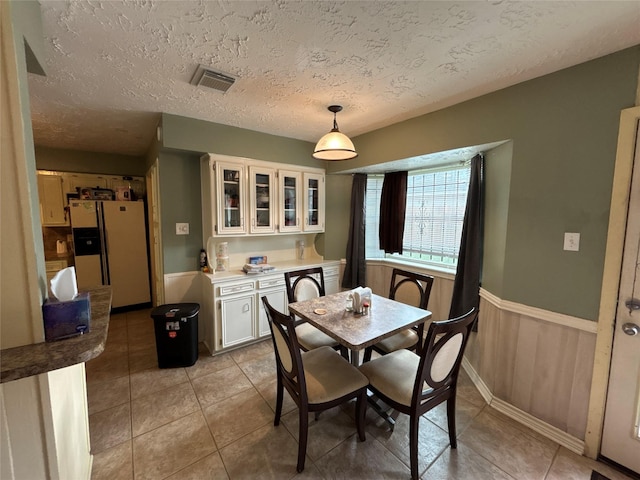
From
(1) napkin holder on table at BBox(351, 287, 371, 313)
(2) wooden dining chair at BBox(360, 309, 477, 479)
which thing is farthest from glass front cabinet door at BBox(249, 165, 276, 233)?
(2) wooden dining chair at BBox(360, 309, 477, 479)

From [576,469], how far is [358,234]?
8.79ft

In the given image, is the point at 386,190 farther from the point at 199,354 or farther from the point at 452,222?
the point at 199,354

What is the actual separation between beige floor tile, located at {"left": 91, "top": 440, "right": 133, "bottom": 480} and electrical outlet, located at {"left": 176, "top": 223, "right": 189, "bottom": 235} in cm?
190

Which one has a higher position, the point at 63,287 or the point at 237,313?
the point at 63,287

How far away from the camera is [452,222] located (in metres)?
3.08

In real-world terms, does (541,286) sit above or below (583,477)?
above

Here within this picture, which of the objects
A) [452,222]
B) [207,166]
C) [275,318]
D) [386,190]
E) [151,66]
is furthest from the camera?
[386,190]

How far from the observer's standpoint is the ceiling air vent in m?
1.79

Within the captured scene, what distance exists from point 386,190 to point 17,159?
11.0 feet

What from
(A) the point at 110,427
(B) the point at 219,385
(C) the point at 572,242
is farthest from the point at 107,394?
(C) the point at 572,242

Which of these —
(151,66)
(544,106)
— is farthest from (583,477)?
(151,66)

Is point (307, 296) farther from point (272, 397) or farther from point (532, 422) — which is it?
point (532, 422)

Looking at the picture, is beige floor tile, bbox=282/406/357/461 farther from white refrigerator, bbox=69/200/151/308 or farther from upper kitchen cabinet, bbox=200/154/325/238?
white refrigerator, bbox=69/200/151/308

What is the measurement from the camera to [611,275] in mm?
1603
